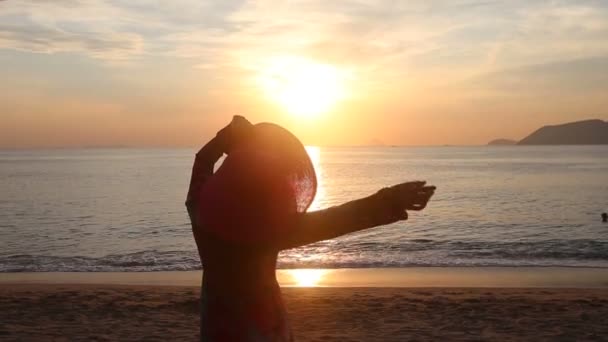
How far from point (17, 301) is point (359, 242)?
15170mm

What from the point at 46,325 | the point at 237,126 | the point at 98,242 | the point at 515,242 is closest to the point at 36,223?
the point at 98,242

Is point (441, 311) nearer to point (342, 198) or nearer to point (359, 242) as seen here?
point (359, 242)

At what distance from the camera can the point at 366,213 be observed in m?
1.48

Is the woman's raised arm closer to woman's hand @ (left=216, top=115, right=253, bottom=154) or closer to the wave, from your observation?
woman's hand @ (left=216, top=115, right=253, bottom=154)

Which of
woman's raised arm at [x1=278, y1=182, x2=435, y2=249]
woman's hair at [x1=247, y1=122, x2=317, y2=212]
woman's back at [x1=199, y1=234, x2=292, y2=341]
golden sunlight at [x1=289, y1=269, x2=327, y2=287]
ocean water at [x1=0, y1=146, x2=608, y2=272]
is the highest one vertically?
woman's hair at [x1=247, y1=122, x2=317, y2=212]

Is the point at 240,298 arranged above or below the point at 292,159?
below

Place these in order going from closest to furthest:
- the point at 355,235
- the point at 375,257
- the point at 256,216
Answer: the point at 256,216 < the point at 375,257 < the point at 355,235

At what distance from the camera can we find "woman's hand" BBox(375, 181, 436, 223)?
4.76ft

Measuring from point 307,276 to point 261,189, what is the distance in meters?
17.3

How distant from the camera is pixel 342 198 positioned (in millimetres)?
59438

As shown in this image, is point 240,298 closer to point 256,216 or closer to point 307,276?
point 256,216

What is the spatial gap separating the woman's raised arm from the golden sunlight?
15442 mm

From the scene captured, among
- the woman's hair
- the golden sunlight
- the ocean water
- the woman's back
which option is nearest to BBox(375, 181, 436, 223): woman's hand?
the woman's hair

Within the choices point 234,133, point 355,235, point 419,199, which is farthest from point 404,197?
point 355,235
